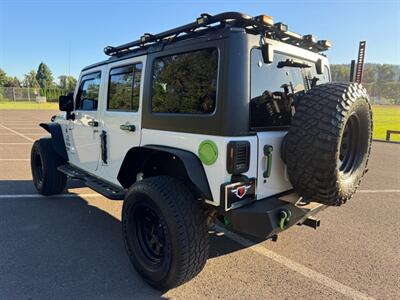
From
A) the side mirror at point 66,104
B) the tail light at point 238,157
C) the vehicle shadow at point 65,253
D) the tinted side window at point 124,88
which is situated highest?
the tinted side window at point 124,88

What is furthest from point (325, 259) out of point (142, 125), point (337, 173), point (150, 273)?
point (142, 125)

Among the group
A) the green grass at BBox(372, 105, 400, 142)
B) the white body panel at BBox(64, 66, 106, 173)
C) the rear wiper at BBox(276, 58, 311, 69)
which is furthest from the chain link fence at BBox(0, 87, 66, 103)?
the rear wiper at BBox(276, 58, 311, 69)

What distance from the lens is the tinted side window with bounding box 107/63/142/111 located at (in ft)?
11.9

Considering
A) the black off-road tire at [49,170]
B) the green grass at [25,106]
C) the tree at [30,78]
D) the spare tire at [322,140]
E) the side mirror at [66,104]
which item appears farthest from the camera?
the tree at [30,78]

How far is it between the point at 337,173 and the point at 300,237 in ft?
5.87

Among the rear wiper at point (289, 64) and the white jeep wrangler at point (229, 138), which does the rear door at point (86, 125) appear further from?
the rear wiper at point (289, 64)

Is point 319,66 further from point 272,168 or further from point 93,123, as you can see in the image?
point 93,123

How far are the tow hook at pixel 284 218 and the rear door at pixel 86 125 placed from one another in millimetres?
2753

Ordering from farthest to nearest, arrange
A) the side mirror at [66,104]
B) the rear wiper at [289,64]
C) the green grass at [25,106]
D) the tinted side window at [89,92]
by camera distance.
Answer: the green grass at [25,106]
the side mirror at [66,104]
the tinted side window at [89,92]
the rear wiper at [289,64]

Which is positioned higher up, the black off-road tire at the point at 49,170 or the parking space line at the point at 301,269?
the black off-road tire at the point at 49,170

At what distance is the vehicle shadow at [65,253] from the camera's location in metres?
2.91

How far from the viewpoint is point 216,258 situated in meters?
3.53

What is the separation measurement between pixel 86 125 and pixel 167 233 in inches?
105

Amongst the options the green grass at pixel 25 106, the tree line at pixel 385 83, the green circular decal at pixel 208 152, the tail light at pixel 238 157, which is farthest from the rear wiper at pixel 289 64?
the tree line at pixel 385 83
